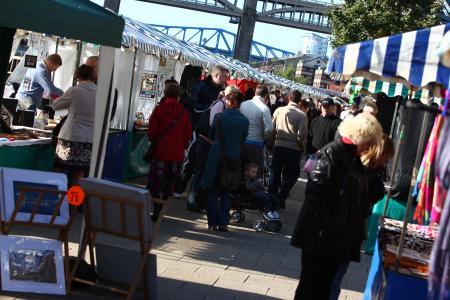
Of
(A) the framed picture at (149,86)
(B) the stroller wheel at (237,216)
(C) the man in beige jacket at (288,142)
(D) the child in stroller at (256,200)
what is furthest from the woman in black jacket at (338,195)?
(A) the framed picture at (149,86)

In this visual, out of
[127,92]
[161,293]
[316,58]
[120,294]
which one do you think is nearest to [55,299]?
[120,294]

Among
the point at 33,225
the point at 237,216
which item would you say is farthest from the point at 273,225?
the point at 33,225

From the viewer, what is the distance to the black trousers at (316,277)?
5.52 meters

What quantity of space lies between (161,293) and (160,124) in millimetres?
3457

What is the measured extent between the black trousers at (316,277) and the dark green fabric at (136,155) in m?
7.69

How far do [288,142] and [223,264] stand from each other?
4307mm

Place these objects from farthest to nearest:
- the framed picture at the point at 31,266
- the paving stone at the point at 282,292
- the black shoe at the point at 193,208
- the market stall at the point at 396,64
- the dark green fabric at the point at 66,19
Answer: the black shoe at the point at 193,208, the paving stone at the point at 282,292, the framed picture at the point at 31,266, the market stall at the point at 396,64, the dark green fabric at the point at 66,19

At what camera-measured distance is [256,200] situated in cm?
1055

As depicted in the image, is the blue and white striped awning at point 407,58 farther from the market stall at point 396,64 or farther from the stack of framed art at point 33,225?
the stack of framed art at point 33,225

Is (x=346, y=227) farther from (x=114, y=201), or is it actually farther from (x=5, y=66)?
(x=5, y=66)

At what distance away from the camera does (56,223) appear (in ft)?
20.5

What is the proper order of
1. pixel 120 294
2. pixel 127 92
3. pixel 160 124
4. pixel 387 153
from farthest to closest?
1. pixel 127 92
2. pixel 160 124
3. pixel 120 294
4. pixel 387 153

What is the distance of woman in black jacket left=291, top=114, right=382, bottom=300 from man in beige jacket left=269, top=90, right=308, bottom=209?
6664 mm

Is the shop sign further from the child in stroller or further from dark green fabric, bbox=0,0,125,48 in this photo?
dark green fabric, bbox=0,0,125,48
